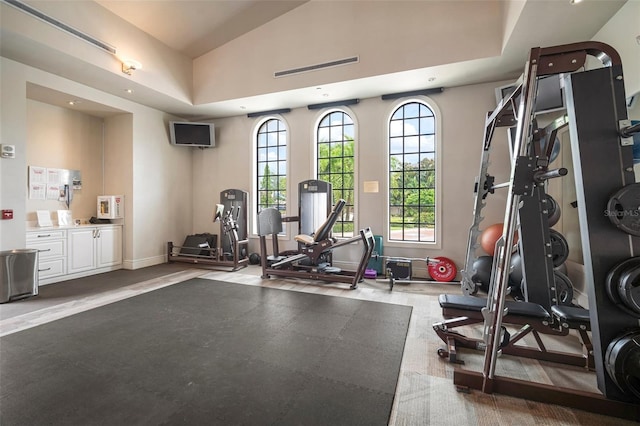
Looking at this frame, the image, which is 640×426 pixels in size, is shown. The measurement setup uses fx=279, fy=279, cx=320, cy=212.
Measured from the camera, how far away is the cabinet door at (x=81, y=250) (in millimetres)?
4875

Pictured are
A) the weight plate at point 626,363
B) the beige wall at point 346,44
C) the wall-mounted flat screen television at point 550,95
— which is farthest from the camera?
the beige wall at point 346,44

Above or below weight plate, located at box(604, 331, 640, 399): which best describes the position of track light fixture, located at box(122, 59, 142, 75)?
above

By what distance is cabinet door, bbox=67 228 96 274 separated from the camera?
4.88m

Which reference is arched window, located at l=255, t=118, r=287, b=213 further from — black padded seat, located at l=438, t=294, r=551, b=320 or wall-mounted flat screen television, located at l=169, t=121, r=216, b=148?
black padded seat, located at l=438, t=294, r=551, b=320

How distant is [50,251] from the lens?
4574 mm

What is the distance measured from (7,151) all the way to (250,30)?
429cm

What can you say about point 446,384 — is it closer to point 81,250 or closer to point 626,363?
point 626,363

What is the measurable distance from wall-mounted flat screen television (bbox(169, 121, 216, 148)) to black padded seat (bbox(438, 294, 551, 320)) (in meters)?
6.07

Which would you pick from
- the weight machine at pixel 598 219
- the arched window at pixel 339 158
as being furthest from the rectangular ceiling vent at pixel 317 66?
the weight machine at pixel 598 219

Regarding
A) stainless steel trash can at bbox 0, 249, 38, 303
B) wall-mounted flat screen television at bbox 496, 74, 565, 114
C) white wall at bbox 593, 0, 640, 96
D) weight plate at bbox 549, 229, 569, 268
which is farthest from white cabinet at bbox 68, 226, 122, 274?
white wall at bbox 593, 0, 640, 96

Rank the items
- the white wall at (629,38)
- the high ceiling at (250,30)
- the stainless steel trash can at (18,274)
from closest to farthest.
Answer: the white wall at (629,38) < the high ceiling at (250,30) < the stainless steel trash can at (18,274)

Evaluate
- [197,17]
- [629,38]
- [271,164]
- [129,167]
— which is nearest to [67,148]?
[129,167]

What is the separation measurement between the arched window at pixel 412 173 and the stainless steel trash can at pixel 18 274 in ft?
18.5

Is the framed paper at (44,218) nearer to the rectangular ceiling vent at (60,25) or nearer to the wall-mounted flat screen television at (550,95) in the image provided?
the rectangular ceiling vent at (60,25)
